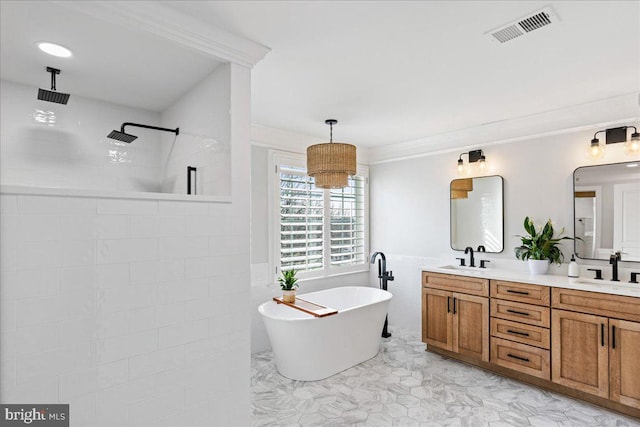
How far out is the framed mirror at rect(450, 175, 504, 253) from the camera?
3.73 meters

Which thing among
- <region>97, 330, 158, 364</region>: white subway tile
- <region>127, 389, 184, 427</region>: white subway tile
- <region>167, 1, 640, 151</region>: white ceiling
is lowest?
<region>127, 389, 184, 427</region>: white subway tile

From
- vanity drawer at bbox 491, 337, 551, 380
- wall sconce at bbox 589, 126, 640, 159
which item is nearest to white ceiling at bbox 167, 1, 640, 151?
wall sconce at bbox 589, 126, 640, 159

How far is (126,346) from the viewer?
164cm

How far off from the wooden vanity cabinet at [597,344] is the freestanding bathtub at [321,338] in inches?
62.5

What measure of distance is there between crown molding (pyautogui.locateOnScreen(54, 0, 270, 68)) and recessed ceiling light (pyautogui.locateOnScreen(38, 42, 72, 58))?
45cm

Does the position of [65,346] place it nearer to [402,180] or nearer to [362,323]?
[362,323]

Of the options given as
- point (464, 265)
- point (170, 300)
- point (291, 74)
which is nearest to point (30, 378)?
point (170, 300)

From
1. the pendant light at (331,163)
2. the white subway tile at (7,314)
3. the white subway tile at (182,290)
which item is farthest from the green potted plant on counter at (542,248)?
the white subway tile at (7,314)

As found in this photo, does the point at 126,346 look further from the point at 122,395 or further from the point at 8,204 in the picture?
the point at 8,204

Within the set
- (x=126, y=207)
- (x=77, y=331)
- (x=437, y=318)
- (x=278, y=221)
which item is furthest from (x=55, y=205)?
(x=437, y=318)

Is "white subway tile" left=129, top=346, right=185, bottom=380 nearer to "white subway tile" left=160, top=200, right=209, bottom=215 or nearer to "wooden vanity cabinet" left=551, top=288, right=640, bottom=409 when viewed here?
"white subway tile" left=160, top=200, right=209, bottom=215

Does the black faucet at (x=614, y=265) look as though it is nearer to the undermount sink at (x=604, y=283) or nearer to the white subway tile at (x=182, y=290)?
the undermount sink at (x=604, y=283)

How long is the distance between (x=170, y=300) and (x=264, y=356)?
219cm

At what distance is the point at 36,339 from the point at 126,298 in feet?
1.17
